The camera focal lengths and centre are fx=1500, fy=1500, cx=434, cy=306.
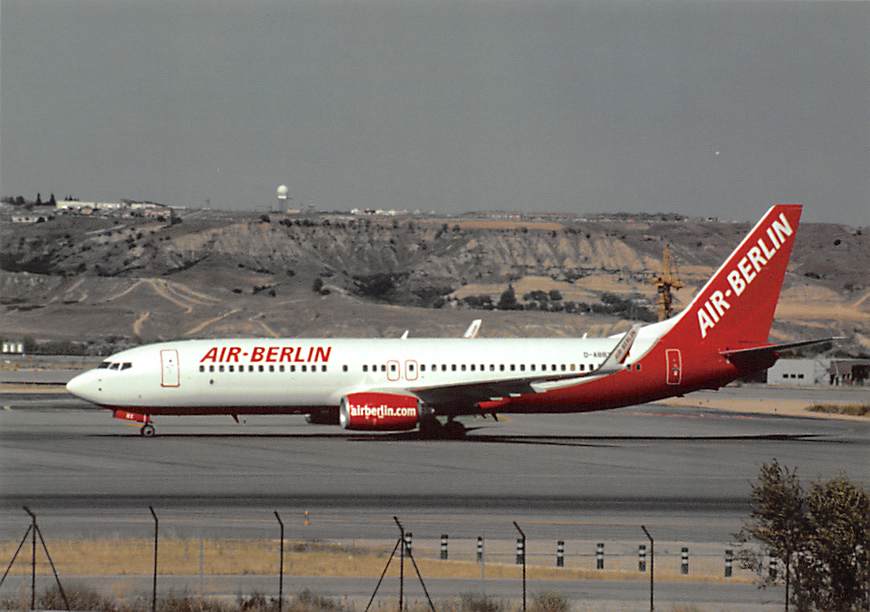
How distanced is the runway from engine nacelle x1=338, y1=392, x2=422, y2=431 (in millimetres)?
845

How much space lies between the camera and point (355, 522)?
36438mm

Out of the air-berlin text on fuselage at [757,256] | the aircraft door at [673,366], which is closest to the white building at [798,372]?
the air-berlin text on fuselage at [757,256]


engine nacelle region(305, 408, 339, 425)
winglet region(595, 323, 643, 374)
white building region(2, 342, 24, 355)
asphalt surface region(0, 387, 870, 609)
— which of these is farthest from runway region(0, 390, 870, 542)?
white building region(2, 342, 24, 355)

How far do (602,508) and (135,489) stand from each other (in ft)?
43.2

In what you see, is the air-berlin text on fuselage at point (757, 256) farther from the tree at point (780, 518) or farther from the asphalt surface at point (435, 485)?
the tree at point (780, 518)

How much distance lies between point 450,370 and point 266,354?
7.34 m

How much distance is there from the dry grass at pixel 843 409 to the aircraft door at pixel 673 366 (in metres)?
23.3

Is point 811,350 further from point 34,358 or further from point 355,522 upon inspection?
point 355,522

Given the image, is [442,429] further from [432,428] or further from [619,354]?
[619,354]

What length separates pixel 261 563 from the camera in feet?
101

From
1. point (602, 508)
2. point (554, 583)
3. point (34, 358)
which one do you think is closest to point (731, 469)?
point (602, 508)

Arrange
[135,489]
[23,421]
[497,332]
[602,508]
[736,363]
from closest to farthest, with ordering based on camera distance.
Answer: [602,508], [135,489], [736,363], [23,421], [497,332]

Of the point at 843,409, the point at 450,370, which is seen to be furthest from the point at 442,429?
the point at 843,409

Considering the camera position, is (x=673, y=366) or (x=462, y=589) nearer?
(x=462, y=589)
